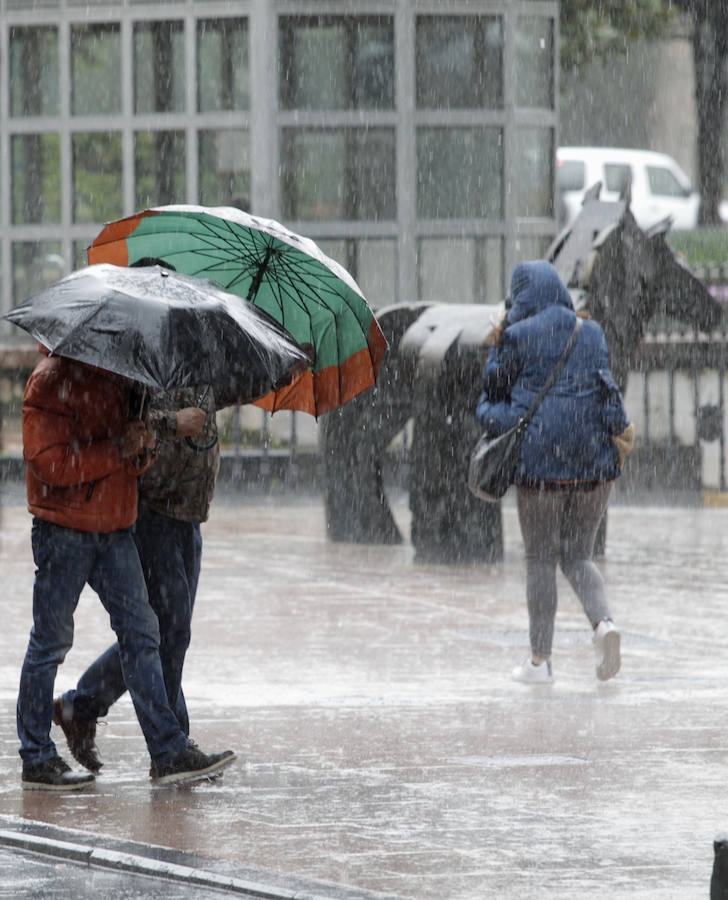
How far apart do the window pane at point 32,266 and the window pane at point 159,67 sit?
65.5 inches

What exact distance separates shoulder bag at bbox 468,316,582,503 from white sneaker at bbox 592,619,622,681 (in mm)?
754

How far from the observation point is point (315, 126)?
20266 mm

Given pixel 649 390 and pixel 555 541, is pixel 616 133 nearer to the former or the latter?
pixel 649 390

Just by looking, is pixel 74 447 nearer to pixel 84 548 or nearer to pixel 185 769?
pixel 84 548

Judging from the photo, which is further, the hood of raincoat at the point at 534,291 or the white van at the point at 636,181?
the white van at the point at 636,181

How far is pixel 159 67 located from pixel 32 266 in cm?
235

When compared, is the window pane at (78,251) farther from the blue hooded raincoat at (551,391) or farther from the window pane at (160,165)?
the blue hooded raincoat at (551,391)

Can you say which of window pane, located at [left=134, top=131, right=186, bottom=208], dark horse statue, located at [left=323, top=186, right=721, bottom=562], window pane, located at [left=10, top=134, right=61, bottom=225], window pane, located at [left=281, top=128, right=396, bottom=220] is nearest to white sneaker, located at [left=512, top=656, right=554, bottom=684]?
dark horse statue, located at [left=323, top=186, right=721, bottom=562]

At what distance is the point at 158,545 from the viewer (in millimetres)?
7168

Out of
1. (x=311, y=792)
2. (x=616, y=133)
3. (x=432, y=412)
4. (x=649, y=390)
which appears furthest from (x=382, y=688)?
(x=616, y=133)

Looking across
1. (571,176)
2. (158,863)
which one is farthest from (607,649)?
(571,176)

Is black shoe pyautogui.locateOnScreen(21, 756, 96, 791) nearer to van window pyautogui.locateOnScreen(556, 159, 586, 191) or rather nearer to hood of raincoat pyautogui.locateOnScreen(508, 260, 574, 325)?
hood of raincoat pyautogui.locateOnScreen(508, 260, 574, 325)

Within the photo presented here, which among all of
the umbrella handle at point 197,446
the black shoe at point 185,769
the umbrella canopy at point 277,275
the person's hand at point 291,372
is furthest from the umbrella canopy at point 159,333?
the black shoe at point 185,769

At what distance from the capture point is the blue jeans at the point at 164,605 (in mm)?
7172
